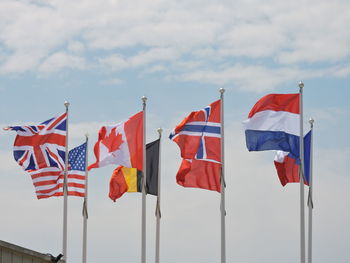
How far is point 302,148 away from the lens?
1356 inches

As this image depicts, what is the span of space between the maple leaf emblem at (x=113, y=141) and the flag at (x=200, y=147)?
241 centimetres

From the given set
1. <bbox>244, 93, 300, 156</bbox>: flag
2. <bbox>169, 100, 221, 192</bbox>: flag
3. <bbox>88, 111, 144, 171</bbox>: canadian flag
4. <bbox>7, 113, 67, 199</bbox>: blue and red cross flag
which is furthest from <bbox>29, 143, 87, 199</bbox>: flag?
<bbox>244, 93, 300, 156</bbox>: flag

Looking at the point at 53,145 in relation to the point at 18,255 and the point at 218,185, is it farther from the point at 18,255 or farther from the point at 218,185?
the point at 18,255

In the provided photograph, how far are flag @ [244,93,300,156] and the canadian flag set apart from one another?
5029 millimetres

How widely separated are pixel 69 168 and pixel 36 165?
1989 millimetres

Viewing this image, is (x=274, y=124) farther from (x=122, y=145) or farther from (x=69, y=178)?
(x=69, y=178)

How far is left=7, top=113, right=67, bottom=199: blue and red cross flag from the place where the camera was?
1442 inches

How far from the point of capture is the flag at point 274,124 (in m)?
33.7

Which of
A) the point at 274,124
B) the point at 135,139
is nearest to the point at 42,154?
the point at 135,139

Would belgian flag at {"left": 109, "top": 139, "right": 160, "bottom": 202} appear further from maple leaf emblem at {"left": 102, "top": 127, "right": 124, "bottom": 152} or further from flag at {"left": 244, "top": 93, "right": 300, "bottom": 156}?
flag at {"left": 244, "top": 93, "right": 300, "bottom": 156}

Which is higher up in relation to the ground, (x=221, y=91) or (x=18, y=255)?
(x=221, y=91)

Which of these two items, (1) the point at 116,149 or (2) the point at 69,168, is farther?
(2) the point at 69,168

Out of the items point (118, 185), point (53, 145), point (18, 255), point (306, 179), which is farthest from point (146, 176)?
point (18, 255)

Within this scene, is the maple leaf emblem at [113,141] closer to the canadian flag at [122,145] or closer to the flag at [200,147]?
the canadian flag at [122,145]
